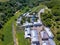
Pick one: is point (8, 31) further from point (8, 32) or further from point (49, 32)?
point (49, 32)

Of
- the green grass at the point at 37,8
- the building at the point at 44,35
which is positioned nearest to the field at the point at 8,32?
the green grass at the point at 37,8

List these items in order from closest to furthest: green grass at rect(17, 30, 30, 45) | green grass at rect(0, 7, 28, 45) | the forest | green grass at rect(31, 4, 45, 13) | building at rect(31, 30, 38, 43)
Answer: green grass at rect(17, 30, 30, 45) → building at rect(31, 30, 38, 43) → green grass at rect(0, 7, 28, 45) → the forest → green grass at rect(31, 4, 45, 13)

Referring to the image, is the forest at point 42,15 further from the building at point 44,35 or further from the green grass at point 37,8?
the building at point 44,35

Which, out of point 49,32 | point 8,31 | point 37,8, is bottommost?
point 8,31

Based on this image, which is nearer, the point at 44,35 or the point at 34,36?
the point at 44,35

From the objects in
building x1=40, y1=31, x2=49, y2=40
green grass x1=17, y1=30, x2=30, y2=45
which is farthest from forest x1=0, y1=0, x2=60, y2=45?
green grass x1=17, y1=30, x2=30, y2=45

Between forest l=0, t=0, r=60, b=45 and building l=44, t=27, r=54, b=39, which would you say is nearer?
building l=44, t=27, r=54, b=39

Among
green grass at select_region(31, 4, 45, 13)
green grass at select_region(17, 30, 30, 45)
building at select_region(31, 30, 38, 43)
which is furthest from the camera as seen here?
green grass at select_region(31, 4, 45, 13)

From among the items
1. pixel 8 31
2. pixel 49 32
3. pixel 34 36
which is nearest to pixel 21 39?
pixel 34 36

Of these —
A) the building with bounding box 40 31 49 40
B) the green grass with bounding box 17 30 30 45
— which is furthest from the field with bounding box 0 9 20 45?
the building with bounding box 40 31 49 40

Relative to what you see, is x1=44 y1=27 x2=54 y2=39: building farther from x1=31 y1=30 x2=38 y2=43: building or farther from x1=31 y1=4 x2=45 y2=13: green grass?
x1=31 y1=4 x2=45 y2=13: green grass

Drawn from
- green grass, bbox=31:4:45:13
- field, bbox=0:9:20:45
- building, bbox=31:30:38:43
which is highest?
green grass, bbox=31:4:45:13

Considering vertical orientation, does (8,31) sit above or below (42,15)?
below

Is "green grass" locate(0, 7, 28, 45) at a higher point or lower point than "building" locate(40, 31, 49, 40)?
lower
